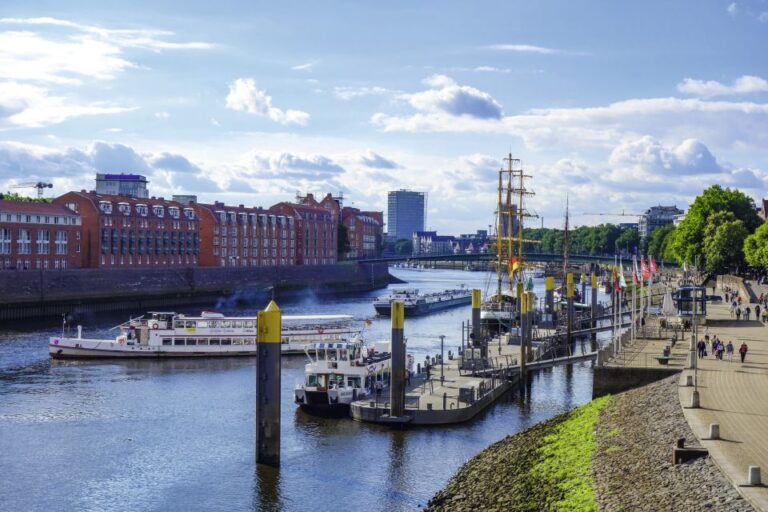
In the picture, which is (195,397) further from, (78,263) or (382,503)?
(78,263)

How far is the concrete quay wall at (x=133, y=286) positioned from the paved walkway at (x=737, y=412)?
80374 mm

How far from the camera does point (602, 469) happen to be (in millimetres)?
32438

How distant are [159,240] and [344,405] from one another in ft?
349

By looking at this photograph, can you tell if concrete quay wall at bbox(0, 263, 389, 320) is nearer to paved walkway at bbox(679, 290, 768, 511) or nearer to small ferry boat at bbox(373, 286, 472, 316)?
small ferry boat at bbox(373, 286, 472, 316)

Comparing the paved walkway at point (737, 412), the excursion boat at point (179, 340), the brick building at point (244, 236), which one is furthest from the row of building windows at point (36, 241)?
the paved walkway at point (737, 412)

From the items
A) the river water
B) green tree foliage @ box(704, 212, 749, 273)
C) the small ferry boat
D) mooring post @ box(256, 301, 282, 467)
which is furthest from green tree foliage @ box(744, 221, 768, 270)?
mooring post @ box(256, 301, 282, 467)

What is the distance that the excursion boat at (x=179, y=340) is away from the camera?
78062mm

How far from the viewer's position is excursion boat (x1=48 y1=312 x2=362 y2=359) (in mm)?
78062

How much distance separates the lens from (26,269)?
123 metres

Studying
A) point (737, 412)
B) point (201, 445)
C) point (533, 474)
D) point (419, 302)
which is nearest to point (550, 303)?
point (419, 302)

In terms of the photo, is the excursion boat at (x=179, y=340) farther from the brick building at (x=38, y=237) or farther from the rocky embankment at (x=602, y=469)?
the brick building at (x=38, y=237)

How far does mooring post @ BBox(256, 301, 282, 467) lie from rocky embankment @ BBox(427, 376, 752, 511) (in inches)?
298

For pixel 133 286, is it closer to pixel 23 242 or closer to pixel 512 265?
pixel 23 242

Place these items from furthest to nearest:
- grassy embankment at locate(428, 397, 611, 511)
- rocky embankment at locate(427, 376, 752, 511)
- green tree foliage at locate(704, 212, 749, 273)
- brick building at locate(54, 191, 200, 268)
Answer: brick building at locate(54, 191, 200, 268)
green tree foliage at locate(704, 212, 749, 273)
grassy embankment at locate(428, 397, 611, 511)
rocky embankment at locate(427, 376, 752, 511)
